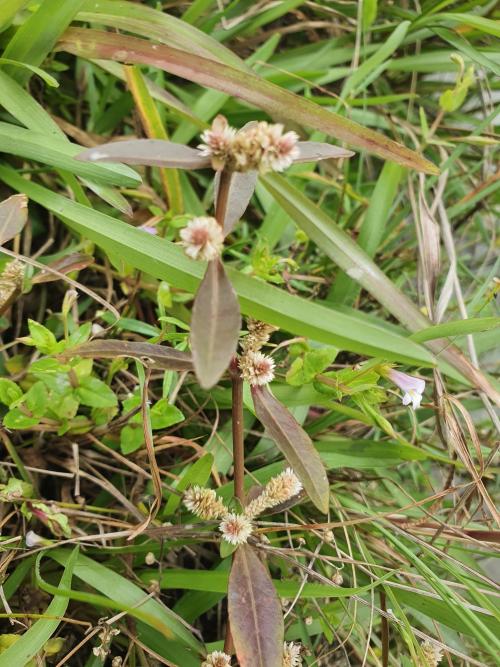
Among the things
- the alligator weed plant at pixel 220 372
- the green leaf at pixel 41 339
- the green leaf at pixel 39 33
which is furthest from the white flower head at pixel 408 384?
the green leaf at pixel 39 33

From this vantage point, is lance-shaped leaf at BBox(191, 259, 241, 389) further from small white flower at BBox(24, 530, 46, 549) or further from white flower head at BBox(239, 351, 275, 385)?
small white flower at BBox(24, 530, 46, 549)

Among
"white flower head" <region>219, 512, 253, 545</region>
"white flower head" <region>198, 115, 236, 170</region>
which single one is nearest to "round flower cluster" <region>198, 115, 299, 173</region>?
"white flower head" <region>198, 115, 236, 170</region>

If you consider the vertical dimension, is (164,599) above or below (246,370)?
below

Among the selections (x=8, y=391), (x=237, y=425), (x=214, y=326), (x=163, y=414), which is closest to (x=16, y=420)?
(x=8, y=391)

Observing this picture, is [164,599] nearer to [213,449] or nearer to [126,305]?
[213,449]

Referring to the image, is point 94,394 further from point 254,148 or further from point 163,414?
point 254,148

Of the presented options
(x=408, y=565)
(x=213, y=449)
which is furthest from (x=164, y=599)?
(x=408, y=565)
